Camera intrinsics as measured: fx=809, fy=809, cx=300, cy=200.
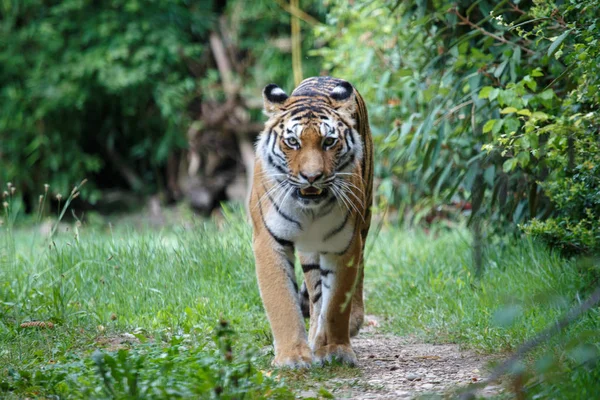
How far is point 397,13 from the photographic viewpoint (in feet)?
23.7

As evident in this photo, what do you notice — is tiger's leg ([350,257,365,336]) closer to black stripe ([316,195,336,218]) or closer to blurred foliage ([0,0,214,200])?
black stripe ([316,195,336,218])

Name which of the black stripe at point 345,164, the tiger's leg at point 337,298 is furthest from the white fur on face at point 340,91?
the tiger's leg at point 337,298

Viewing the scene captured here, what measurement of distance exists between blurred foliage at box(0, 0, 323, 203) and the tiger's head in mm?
7300

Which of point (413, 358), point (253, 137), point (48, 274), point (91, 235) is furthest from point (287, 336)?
point (253, 137)

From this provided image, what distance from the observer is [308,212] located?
14.6 feet

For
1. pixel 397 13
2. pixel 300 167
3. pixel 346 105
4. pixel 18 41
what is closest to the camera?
pixel 300 167

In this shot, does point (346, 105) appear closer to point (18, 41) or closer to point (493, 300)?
point (493, 300)

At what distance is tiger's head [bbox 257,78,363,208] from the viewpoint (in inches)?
170

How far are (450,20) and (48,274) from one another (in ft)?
10.9

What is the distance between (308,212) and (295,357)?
788 mm

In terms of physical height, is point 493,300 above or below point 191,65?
below

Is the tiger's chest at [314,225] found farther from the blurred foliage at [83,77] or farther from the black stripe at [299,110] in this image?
the blurred foliage at [83,77]

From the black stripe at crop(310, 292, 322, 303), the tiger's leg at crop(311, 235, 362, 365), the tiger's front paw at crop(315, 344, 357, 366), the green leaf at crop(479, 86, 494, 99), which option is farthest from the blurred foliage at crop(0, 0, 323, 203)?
the tiger's front paw at crop(315, 344, 357, 366)

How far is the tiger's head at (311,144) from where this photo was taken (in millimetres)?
4312
